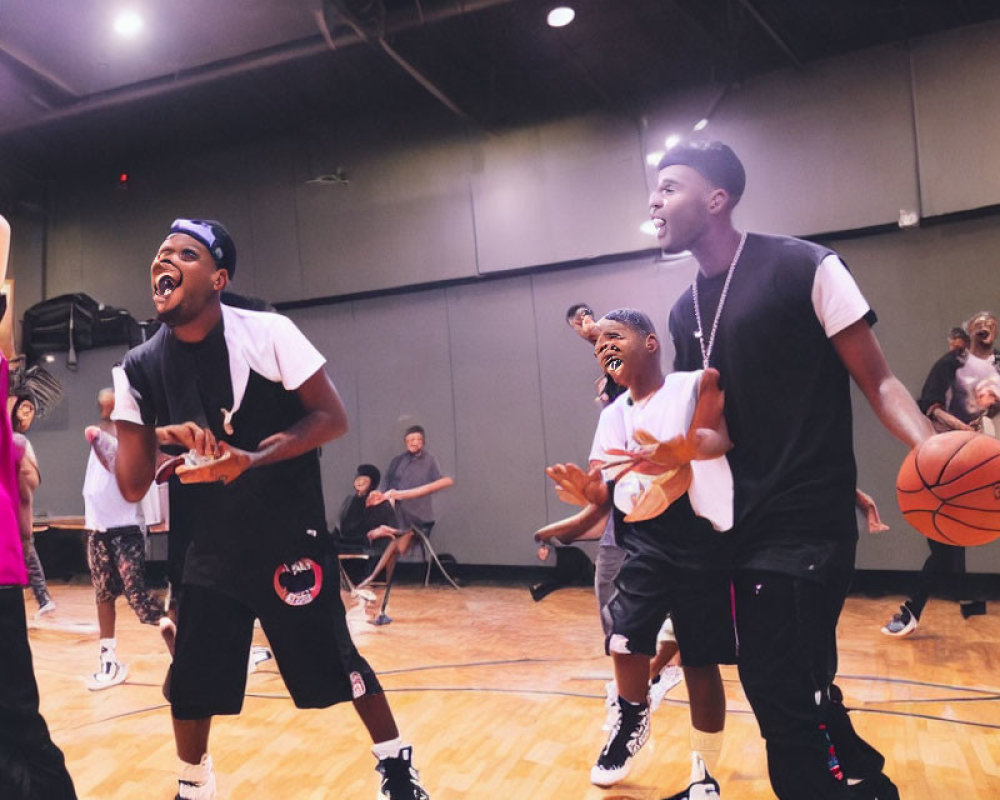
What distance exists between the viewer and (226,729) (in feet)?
11.9

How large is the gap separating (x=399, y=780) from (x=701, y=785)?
0.91 m

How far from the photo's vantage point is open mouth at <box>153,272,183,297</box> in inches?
90.7

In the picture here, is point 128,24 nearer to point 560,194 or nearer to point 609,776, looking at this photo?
point 560,194

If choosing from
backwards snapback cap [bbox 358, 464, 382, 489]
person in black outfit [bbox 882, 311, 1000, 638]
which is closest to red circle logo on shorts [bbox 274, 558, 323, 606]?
person in black outfit [bbox 882, 311, 1000, 638]

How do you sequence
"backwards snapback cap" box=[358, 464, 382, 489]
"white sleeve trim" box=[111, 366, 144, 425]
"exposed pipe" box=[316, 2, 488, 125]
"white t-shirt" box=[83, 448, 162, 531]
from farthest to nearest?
"backwards snapback cap" box=[358, 464, 382, 489] → "exposed pipe" box=[316, 2, 488, 125] → "white t-shirt" box=[83, 448, 162, 531] → "white sleeve trim" box=[111, 366, 144, 425]

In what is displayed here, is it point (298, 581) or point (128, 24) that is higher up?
point (128, 24)

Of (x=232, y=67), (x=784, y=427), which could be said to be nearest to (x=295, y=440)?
(x=784, y=427)

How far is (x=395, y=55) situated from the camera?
671 cm

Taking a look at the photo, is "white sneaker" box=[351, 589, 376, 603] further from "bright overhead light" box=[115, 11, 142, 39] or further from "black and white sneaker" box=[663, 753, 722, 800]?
"bright overhead light" box=[115, 11, 142, 39]

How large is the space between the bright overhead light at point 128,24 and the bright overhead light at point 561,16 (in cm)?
323

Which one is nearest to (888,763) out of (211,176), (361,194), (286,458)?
(286,458)

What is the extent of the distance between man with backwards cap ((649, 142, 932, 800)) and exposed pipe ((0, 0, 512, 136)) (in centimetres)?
477

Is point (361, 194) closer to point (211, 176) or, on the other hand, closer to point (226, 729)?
point (211, 176)

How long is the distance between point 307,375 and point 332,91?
6241mm
